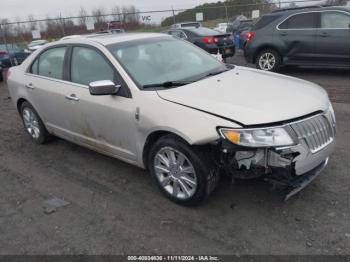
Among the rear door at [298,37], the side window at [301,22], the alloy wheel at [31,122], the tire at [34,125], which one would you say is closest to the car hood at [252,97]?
the tire at [34,125]

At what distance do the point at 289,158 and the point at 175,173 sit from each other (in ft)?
3.71

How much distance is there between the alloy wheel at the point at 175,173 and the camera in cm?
344

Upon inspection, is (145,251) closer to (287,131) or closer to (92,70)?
(287,131)

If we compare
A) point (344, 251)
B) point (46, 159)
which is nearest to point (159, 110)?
point (344, 251)

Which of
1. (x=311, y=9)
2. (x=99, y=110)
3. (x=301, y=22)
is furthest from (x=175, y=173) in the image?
(x=311, y=9)

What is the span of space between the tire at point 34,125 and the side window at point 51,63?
0.64 metres

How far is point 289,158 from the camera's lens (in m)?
3.00

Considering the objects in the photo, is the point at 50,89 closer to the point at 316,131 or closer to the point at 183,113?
the point at 183,113

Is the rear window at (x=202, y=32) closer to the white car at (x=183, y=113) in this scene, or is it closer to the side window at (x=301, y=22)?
the side window at (x=301, y=22)

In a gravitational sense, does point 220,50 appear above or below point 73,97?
below

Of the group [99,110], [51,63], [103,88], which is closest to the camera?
[103,88]

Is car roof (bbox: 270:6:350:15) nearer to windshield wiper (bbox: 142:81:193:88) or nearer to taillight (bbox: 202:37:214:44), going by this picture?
taillight (bbox: 202:37:214:44)

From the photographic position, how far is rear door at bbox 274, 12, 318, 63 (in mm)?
9234

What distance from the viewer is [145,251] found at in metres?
3.04
